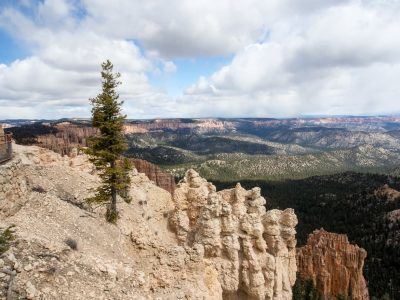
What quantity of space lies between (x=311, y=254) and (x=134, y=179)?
5174 cm

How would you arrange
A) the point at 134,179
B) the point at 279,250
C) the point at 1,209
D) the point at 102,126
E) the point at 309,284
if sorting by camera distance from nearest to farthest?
the point at 1,209
the point at 102,126
the point at 279,250
the point at 134,179
the point at 309,284

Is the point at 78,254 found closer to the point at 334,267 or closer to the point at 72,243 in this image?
the point at 72,243

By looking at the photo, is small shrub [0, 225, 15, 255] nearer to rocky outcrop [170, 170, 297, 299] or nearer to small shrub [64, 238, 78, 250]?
small shrub [64, 238, 78, 250]

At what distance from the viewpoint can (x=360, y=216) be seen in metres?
132

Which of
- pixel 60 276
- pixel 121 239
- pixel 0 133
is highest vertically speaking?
pixel 0 133

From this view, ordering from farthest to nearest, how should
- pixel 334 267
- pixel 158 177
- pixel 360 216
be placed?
pixel 360 216, pixel 334 267, pixel 158 177

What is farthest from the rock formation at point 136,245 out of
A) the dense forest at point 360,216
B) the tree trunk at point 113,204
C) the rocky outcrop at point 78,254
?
the dense forest at point 360,216

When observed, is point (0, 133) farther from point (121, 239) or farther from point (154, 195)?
point (154, 195)

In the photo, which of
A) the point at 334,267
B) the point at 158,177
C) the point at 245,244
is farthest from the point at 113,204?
the point at 334,267

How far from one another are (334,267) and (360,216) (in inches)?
2361

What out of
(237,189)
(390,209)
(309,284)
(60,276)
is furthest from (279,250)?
(390,209)

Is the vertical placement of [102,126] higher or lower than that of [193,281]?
higher

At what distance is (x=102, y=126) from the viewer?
26.4 m

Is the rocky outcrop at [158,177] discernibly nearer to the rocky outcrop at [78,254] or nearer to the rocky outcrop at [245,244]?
the rocky outcrop at [245,244]
